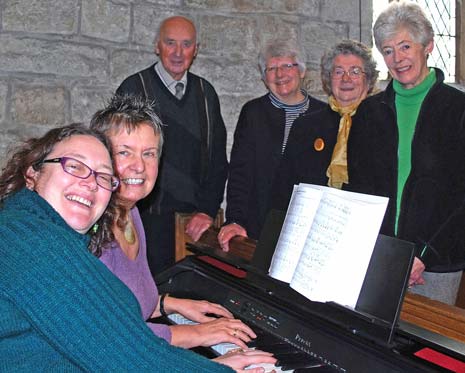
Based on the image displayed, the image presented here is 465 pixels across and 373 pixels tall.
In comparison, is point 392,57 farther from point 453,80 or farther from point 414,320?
point 453,80

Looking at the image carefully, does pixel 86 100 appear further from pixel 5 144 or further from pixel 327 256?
pixel 327 256

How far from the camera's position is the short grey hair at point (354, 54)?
263 cm

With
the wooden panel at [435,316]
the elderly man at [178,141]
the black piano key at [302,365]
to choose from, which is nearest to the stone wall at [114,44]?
the elderly man at [178,141]

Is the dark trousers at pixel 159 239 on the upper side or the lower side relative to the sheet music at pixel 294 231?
lower

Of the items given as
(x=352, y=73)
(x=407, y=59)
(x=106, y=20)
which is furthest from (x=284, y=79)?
(x=106, y=20)

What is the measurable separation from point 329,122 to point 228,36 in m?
1.27

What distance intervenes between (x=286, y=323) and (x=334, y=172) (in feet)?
3.33

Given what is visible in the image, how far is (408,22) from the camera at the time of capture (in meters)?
2.20

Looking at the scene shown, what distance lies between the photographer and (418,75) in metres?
2.20

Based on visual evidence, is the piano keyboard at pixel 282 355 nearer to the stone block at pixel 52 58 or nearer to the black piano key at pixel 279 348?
the black piano key at pixel 279 348

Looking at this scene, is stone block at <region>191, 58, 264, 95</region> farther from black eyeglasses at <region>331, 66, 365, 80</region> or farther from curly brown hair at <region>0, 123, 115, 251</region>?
curly brown hair at <region>0, 123, 115, 251</region>

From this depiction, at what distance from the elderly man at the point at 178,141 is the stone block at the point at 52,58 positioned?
369 mm

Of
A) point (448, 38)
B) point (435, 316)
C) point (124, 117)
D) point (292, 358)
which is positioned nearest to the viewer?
point (435, 316)

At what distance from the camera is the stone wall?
3182mm
